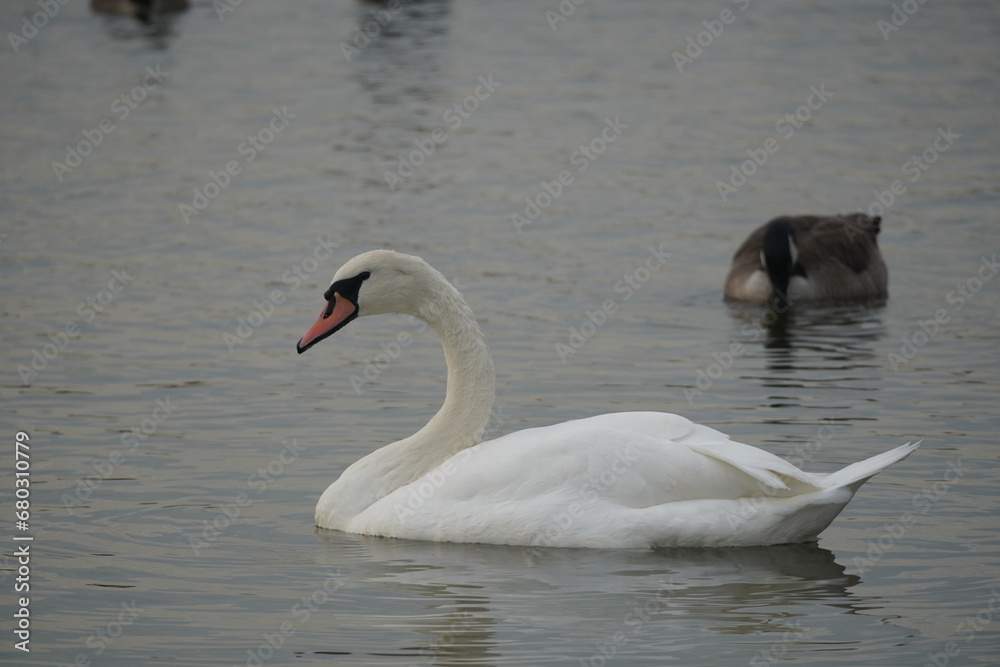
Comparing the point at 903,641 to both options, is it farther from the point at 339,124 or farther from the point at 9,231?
the point at 339,124

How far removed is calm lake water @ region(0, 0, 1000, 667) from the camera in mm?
7844

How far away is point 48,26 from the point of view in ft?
108

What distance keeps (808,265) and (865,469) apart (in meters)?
8.11

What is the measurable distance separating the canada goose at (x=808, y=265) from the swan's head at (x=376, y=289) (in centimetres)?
693

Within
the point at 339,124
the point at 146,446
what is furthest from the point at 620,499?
the point at 339,124

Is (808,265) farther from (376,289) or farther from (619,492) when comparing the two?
(619,492)

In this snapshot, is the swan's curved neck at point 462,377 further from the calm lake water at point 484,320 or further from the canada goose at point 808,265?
the canada goose at point 808,265

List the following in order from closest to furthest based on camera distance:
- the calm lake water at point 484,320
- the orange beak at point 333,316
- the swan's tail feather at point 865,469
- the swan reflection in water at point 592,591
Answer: the swan reflection in water at point 592,591
the calm lake water at point 484,320
the swan's tail feather at point 865,469
the orange beak at point 333,316

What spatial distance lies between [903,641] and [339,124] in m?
17.1

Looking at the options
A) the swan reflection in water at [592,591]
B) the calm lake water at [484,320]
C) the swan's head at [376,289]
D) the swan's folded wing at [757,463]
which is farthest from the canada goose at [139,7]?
the swan's folded wing at [757,463]

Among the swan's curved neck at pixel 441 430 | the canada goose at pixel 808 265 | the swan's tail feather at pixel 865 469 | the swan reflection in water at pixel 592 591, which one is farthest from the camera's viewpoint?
the canada goose at pixel 808 265

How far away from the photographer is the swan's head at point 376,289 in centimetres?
915

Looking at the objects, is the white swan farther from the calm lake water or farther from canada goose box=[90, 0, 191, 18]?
canada goose box=[90, 0, 191, 18]

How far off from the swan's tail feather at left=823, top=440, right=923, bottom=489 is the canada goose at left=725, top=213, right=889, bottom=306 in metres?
7.27
